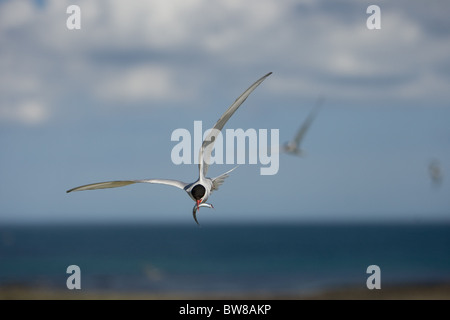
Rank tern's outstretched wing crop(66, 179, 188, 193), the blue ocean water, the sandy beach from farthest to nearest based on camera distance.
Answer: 1. the blue ocean water
2. the sandy beach
3. tern's outstretched wing crop(66, 179, 188, 193)

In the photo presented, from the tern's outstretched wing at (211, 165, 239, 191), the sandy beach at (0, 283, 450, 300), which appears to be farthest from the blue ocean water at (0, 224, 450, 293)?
the tern's outstretched wing at (211, 165, 239, 191)

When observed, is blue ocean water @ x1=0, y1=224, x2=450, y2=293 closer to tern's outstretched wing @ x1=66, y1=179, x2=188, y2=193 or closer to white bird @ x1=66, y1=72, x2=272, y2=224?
tern's outstretched wing @ x1=66, y1=179, x2=188, y2=193

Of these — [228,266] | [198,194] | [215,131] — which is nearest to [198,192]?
[198,194]

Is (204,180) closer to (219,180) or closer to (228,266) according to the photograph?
(219,180)

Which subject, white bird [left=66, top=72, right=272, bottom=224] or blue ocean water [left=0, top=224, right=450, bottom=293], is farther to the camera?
blue ocean water [left=0, top=224, right=450, bottom=293]

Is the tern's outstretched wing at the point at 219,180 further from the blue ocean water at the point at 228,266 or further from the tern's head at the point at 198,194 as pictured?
the blue ocean water at the point at 228,266

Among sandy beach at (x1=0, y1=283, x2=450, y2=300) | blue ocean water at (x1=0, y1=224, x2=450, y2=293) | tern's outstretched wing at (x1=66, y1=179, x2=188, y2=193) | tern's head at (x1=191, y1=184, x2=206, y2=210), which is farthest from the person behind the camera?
blue ocean water at (x1=0, y1=224, x2=450, y2=293)

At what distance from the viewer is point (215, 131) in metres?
8.88

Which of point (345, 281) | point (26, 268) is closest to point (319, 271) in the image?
point (345, 281)

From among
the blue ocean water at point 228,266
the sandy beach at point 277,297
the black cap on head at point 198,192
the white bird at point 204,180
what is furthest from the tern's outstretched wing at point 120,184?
the blue ocean water at point 228,266

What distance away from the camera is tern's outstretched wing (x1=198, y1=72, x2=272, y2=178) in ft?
28.6

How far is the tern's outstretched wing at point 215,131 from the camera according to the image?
8.72 meters

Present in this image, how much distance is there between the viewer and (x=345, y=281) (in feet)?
235
